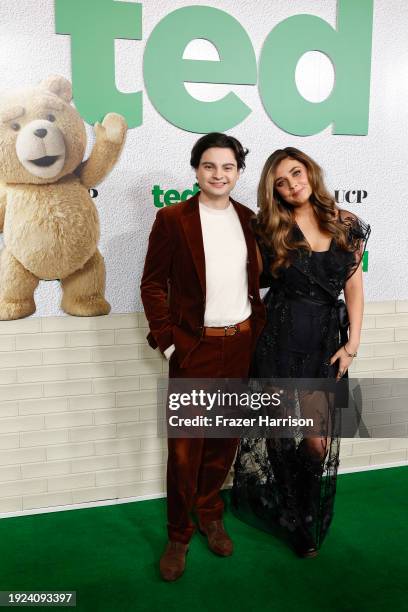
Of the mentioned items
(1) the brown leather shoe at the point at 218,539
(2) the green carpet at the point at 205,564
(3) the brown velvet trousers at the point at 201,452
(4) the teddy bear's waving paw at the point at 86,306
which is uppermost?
(4) the teddy bear's waving paw at the point at 86,306

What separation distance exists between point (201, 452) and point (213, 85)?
5.46 ft

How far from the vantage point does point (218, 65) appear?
8.55 feet

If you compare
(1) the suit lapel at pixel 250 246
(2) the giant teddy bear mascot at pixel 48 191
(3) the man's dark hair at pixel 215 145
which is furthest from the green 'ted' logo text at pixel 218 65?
(1) the suit lapel at pixel 250 246

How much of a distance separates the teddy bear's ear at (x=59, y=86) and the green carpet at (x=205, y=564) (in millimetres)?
1946

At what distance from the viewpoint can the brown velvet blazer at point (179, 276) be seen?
7.01 feet

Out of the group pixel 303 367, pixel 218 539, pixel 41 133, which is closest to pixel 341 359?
pixel 303 367

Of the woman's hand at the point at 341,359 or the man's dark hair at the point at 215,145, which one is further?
the woman's hand at the point at 341,359

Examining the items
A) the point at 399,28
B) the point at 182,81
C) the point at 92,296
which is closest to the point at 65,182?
the point at 92,296

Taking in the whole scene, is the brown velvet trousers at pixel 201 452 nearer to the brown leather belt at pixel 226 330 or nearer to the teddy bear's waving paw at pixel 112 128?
the brown leather belt at pixel 226 330

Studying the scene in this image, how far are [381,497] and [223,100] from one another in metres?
2.13

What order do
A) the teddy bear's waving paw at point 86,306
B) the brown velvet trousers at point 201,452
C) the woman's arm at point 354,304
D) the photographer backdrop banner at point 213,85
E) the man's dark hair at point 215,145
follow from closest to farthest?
the man's dark hair at point 215,145 < the brown velvet trousers at point 201,452 < the woman's arm at point 354,304 < the photographer backdrop banner at point 213,85 < the teddy bear's waving paw at point 86,306

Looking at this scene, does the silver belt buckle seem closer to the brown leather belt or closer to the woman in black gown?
the brown leather belt

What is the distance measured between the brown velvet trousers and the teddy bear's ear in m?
1.23

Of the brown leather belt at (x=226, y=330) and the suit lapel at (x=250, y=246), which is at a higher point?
the suit lapel at (x=250, y=246)
